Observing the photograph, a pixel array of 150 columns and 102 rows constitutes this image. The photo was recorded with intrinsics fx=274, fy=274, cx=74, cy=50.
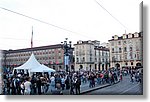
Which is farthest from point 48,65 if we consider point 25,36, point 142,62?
point 142,62

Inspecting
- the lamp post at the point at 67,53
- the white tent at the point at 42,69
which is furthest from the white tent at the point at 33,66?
the lamp post at the point at 67,53

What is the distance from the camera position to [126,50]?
12.9 ft

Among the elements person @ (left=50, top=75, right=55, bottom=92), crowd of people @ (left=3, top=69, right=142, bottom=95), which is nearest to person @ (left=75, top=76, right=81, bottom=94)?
crowd of people @ (left=3, top=69, right=142, bottom=95)

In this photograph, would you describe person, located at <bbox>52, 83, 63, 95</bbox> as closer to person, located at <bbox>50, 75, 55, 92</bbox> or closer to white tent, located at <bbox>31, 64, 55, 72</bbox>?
person, located at <bbox>50, 75, 55, 92</bbox>

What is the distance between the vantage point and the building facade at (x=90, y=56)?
13.0 feet

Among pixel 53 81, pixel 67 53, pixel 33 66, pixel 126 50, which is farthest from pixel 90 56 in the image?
pixel 33 66

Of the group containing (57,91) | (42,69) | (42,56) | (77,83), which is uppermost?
(42,56)

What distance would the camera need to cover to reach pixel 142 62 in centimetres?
379

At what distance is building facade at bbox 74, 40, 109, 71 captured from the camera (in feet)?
13.0

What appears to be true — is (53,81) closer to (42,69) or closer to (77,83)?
(42,69)

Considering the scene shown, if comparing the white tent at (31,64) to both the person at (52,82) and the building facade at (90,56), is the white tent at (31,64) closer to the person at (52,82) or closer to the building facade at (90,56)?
the person at (52,82)

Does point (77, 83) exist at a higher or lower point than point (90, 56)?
lower

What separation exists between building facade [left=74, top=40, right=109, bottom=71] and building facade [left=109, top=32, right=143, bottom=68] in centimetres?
12

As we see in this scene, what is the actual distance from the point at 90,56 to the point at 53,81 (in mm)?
657
